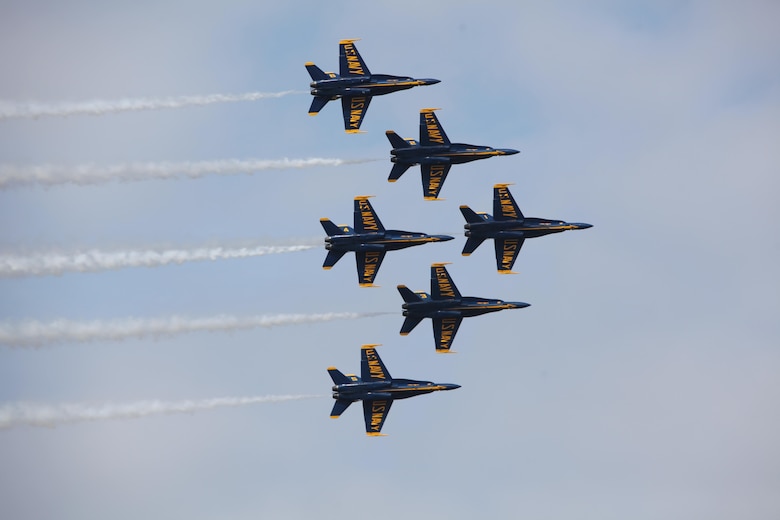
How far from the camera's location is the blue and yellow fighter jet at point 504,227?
457 feet

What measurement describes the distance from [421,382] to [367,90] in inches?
868

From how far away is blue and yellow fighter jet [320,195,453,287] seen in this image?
446 feet

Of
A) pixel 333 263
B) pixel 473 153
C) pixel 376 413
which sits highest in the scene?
pixel 473 153

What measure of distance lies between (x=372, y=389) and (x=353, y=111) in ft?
67.6

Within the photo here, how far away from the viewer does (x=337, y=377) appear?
13512 centimetres

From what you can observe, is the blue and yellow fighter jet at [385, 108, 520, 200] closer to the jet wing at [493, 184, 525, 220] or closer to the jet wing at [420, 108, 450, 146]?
the jet wing at [420, 108, 450, 146]

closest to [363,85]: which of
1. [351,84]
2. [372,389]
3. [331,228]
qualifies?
[351,84]

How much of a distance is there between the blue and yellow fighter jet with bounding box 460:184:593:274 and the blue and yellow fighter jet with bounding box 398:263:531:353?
9.03 ft

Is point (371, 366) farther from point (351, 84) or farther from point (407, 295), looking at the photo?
point (351, 84)

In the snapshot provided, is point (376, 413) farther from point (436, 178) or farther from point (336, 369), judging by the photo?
point (436, 178)

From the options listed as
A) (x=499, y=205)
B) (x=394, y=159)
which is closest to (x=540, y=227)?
(x=499, y=205)

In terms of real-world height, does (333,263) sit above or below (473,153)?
below

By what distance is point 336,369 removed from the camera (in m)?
136

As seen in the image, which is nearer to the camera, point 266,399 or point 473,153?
point 266,399
